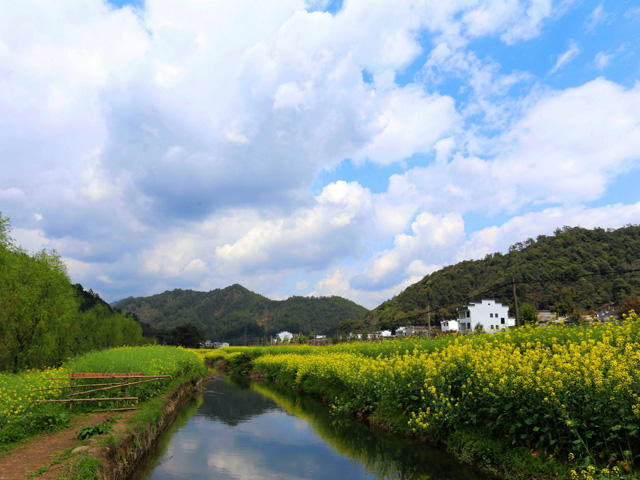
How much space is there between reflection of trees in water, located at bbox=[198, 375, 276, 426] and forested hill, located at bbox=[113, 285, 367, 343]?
93563mm

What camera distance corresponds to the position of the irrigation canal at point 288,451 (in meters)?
10.7

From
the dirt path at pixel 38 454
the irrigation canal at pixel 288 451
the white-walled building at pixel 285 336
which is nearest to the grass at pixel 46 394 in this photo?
the dirt path at pixel 38 454

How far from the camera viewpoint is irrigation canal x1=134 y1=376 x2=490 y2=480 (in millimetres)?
10727

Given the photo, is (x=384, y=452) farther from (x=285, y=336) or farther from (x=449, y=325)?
(x=285, y=336)

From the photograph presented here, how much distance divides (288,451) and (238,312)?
15476cm

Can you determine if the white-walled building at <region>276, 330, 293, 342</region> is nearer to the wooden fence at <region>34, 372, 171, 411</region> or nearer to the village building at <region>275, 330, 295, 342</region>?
the village building at <region>275, 330, 295, 342</region>

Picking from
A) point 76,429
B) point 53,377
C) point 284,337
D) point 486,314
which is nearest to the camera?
point 76,429

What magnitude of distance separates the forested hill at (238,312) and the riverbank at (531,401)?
10924cm

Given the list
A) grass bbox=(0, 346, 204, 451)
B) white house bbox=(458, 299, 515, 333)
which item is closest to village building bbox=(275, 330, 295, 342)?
white house bbox=(458, 299, 515, 333)

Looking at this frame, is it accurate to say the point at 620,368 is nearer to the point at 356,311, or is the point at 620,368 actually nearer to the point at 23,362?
the point at 23,362

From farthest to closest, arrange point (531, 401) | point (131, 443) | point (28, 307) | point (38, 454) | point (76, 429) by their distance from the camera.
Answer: point (28, 307)
point (76, 429)
point (131, 443)
point (38, 454)
point (531, 401)

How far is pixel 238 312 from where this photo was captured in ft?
534

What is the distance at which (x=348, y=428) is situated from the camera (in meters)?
15.8

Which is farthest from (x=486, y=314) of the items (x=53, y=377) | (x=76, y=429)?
(x=76, y=429)
